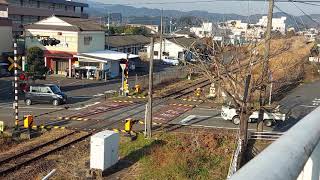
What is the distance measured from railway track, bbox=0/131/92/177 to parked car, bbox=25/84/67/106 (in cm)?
778

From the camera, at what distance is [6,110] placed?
80.8 ft

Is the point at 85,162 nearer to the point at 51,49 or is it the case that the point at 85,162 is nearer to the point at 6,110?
the point at 6,110

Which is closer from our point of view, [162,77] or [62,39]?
[162,77]

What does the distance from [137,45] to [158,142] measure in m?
44.3

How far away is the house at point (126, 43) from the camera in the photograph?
53719 millimetres

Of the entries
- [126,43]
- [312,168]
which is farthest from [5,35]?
[312,168]

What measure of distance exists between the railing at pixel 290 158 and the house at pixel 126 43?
1969 inches

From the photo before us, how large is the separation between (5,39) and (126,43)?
18929mm

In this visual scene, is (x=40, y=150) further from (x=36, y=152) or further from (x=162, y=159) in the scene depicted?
(x=162, y=159)

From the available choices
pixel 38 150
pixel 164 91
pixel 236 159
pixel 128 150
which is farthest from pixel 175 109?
pixel 236 159

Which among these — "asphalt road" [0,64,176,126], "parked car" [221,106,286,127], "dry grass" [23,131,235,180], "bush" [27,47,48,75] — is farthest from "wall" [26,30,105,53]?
"dry grass" [23,131,235,180]

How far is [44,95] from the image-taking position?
1062 inches

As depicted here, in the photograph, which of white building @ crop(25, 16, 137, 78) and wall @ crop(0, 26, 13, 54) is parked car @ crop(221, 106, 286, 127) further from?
wall @ crop(0, 26, 13, 54)

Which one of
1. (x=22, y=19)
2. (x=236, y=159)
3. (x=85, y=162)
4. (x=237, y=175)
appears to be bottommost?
(x=85, y=162)
